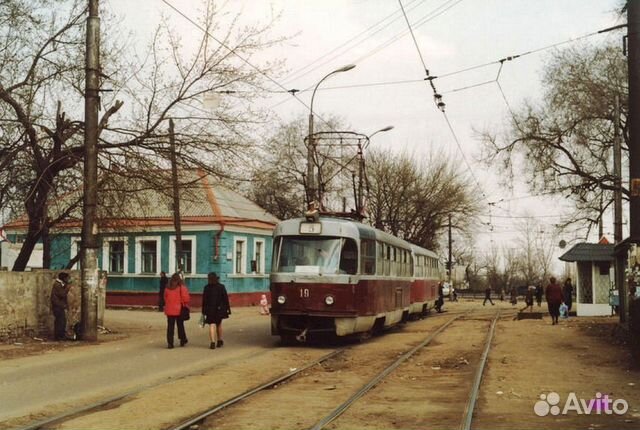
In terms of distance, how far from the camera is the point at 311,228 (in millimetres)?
17875

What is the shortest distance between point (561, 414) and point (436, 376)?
3717 millimetres

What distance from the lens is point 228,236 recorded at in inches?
1527

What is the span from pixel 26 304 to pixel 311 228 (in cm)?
681

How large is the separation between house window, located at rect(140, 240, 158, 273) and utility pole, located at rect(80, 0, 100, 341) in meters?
21.2

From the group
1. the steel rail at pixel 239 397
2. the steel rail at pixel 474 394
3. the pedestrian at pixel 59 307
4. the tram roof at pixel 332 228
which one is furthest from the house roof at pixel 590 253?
the pedestrian at pixel 59 307

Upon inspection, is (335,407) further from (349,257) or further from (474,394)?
(349,257)

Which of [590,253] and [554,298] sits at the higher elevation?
[590,253]

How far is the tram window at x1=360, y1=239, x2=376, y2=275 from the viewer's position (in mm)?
18578

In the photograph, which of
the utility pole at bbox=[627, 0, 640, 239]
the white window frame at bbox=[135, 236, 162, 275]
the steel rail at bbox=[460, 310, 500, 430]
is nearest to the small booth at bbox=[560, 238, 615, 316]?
the steel rail at bbox=[460, 310, 500, 430]

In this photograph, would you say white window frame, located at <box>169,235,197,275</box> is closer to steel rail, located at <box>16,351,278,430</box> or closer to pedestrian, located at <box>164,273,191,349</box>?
pedestrian, located at <box>164,273,191,349</box>

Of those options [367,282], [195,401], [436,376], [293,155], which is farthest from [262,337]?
[293,155]

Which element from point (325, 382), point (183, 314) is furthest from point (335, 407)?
point (183, 314)

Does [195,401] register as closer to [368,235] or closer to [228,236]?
[368,235]

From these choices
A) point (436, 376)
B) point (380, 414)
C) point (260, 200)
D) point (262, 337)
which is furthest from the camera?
point (260, 200)
